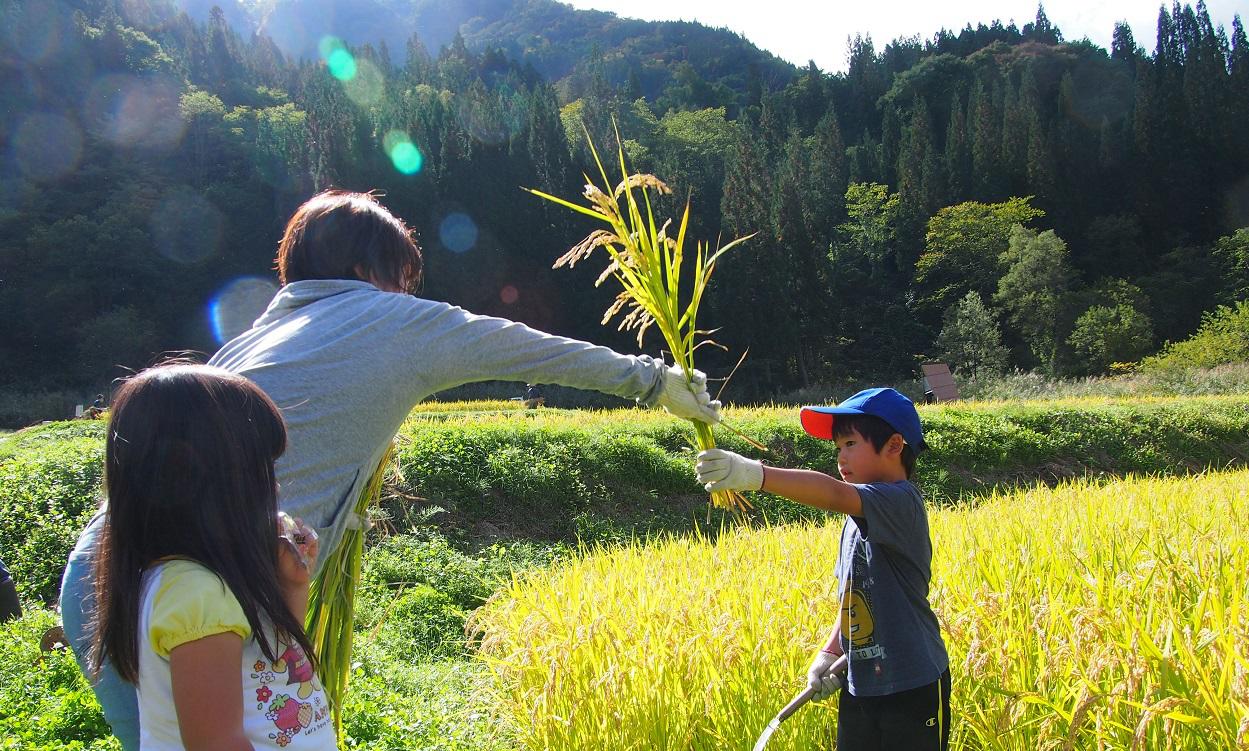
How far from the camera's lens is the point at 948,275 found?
42.0 m

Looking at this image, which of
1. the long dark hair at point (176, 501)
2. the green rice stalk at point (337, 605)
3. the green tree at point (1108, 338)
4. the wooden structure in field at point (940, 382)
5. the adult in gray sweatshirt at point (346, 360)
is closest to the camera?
the long dark hair at point (176, 501)

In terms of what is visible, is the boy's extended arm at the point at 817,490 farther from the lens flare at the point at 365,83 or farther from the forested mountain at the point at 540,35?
the forested mountain at the point at 540,35

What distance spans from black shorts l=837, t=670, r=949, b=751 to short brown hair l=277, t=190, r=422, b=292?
5.16 ft

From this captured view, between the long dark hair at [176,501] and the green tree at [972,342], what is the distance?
113ft

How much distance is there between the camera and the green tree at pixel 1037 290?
36.4 metres

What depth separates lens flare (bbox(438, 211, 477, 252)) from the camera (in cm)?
3350

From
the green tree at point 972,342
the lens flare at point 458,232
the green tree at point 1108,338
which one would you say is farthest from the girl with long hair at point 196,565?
the green tree at point 1108,338

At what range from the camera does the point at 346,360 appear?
1.74 meters

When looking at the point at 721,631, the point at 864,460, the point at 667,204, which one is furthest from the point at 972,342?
the point at 864,460

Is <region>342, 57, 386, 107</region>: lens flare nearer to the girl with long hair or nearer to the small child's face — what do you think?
the small child's face

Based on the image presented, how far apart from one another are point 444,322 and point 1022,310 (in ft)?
→ 131

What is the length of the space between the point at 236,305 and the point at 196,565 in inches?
1449

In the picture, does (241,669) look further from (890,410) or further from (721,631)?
(721,631)

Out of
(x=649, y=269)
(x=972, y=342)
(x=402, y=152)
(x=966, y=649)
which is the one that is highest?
(x=402, y=152)
